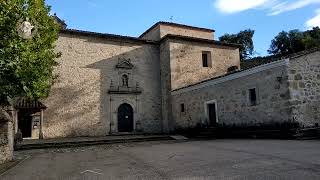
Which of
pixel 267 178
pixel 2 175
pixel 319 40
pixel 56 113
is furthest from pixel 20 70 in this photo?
pixel 319 40

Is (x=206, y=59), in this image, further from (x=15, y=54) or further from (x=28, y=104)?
(x=15, y=54)

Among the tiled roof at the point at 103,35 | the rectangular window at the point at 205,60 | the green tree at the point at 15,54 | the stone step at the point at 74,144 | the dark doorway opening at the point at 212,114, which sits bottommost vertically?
the stone step at the point at 74,144

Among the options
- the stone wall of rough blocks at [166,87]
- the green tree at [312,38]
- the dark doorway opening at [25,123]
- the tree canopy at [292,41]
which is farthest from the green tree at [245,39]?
the dark doorway opening at [25,123]

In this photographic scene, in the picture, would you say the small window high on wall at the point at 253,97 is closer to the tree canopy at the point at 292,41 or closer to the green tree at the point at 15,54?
the green tree at the point at 15,54

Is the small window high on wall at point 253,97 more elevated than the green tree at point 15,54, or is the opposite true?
the green tree at point 15,54

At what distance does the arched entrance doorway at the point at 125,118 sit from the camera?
23688 mm

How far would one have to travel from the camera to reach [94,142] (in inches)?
683

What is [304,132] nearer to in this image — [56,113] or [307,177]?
[307,177]

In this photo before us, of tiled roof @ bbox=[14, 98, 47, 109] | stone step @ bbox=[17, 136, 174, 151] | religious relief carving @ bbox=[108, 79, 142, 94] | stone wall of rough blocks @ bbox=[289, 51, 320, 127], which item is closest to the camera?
stone wall of rough blocks @ bbox=[289, 51, 320, 127]

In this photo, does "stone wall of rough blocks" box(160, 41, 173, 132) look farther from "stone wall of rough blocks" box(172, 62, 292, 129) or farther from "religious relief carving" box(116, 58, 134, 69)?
"religious relief carving" box(116, 58, 134, 69)

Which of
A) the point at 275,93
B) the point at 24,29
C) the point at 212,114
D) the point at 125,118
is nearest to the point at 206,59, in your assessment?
the point at 212,114

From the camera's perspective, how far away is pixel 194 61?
25.3 meters

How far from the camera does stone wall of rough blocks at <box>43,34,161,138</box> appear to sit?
71.6ft

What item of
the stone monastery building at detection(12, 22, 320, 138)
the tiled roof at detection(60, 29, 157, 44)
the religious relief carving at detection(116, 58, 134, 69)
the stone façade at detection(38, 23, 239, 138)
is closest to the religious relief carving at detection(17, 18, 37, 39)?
the stone monastery building at detection(12, 22, 320, 138)
